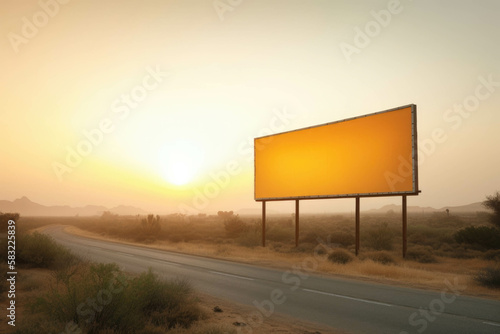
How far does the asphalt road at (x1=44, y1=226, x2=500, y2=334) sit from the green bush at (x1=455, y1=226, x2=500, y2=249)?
49.0ft

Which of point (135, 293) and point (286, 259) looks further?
point (286, 259)

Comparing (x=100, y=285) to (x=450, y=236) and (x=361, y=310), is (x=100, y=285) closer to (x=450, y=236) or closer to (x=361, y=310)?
(x=361, y=310)

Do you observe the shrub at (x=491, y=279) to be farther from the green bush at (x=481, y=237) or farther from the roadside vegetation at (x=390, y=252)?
the green bush at (x=481, y=237)

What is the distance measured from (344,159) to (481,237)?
40.9 feet

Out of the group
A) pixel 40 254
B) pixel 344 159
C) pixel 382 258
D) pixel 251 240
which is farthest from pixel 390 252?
pixel 40 254

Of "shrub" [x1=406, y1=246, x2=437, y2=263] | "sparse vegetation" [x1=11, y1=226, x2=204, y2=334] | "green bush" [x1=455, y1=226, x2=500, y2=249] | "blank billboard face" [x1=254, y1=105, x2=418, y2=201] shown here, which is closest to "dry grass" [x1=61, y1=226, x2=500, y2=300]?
"shrub" [x1=406, y1=246, x2=437, y2=263]

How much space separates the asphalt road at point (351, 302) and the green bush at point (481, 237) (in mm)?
14930

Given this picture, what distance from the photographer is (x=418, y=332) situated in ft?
25.6

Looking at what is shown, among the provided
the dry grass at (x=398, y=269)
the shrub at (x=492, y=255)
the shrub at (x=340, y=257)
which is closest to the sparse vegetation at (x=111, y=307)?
the dry grass at (x=398, y=269)

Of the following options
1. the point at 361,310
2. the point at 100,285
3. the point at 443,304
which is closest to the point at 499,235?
the point at 443,304

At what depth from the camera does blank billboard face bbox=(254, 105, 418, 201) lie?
19.8 metres

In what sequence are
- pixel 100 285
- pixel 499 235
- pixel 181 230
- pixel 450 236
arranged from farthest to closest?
pixel 181 230
pixel 450 236
pixel 499 235
pixel 100 285

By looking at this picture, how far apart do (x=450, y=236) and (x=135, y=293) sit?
30.2 meters

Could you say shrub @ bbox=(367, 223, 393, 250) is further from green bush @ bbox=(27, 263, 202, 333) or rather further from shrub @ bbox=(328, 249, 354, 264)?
green bush @ bbox=(27, 263, 202, 333)
